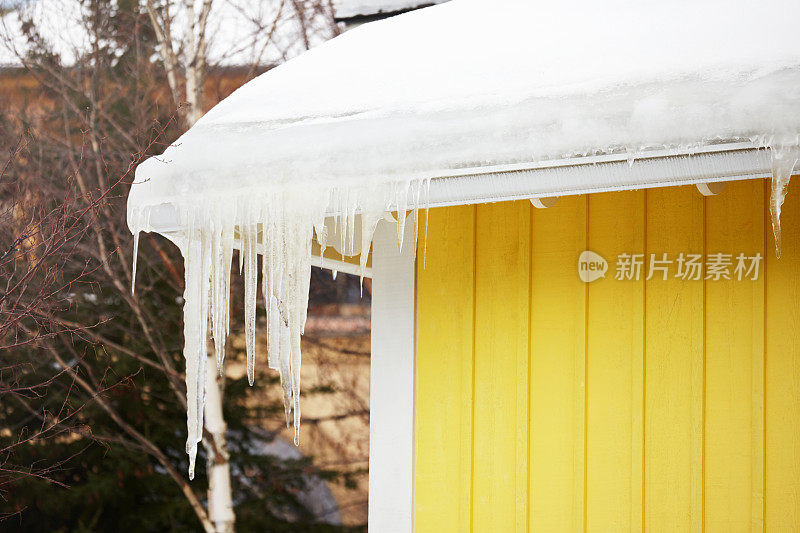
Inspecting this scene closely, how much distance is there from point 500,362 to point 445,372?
0.79 ft

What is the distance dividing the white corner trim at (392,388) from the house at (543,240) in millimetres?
10

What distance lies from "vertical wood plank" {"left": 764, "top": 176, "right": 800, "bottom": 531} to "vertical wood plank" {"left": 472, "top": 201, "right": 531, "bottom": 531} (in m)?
0.85

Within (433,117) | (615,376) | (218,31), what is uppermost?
(218,31)

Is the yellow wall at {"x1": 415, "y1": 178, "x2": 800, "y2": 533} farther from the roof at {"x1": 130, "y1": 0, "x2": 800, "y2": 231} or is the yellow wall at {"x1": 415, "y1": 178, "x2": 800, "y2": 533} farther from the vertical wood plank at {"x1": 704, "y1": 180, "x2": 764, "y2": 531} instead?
the roof at {"x1": 130, "y1": 0, "x2": 800, "y2": 231}

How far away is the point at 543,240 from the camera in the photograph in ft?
9.55

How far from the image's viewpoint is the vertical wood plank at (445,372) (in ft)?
9.81

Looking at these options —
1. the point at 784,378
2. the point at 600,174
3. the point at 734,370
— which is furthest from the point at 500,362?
the point at 600,174

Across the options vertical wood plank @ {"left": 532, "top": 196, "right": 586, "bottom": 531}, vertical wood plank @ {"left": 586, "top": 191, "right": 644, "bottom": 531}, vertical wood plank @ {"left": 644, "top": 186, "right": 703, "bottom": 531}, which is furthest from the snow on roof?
vertical wood plank @ {"left": 644, "top": 186, "right": 703, "bottom": 531}

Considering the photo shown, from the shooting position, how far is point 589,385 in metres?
2.78

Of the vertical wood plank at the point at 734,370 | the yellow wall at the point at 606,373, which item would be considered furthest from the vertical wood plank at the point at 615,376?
the vertical wood plank at the point at 734,370

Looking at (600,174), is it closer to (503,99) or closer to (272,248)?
(503,99)

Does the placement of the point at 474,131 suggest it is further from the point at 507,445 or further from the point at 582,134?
the point at 507,445

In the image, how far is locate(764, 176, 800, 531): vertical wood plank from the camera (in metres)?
2.45

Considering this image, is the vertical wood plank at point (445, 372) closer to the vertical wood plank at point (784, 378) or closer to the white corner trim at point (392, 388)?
the white corner trim at point (392, 388)
